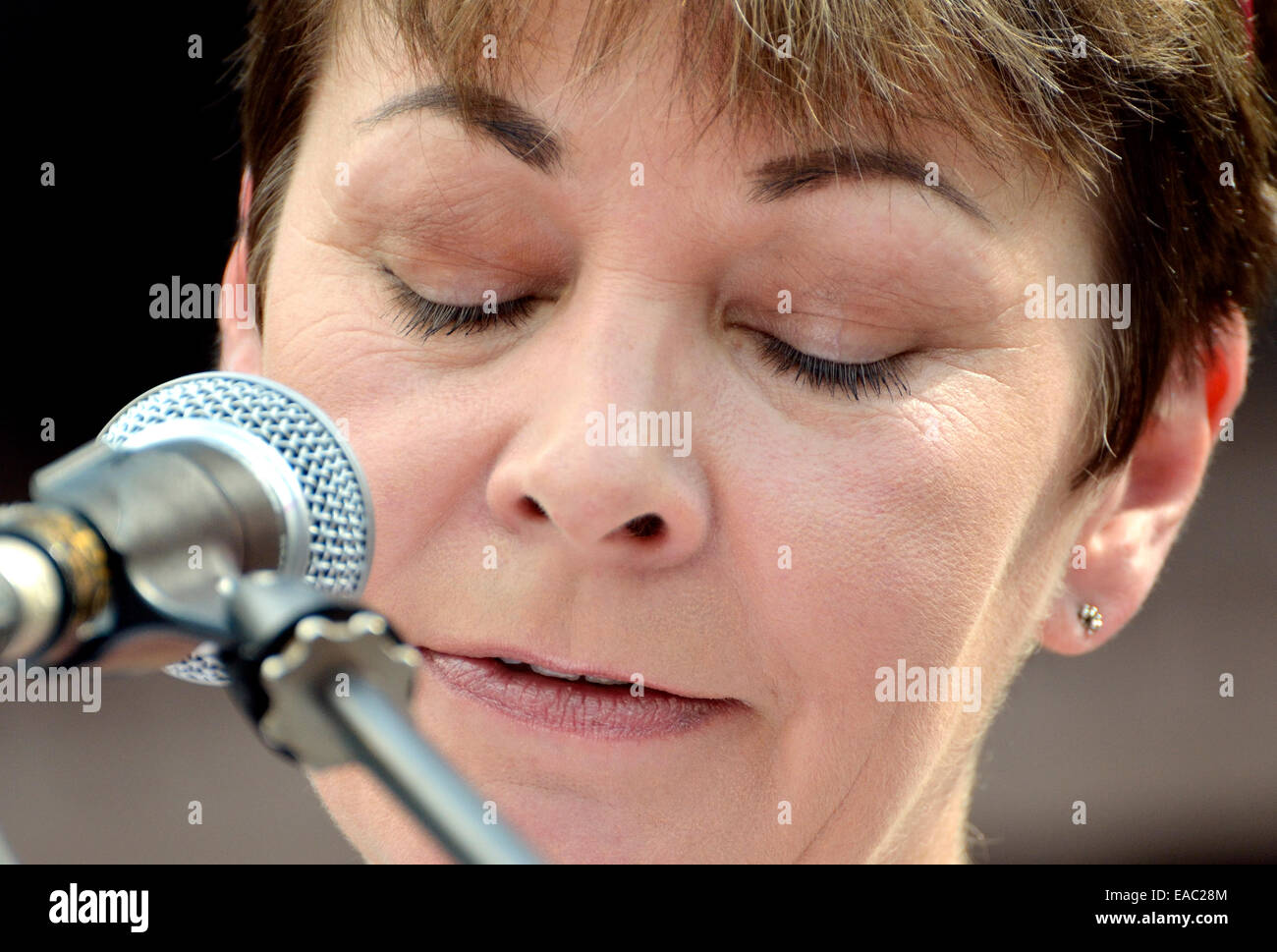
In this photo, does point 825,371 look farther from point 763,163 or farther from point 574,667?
point 574,667

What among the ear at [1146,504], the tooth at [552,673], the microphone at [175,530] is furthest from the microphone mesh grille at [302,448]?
the ear at [1146,504]

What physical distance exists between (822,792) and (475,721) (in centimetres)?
34

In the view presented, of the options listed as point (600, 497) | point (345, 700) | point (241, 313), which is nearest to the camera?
point (345, 700)

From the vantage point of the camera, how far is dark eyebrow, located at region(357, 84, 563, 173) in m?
1.17

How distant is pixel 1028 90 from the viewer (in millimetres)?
1222

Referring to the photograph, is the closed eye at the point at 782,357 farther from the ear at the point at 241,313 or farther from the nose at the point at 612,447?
the ear at the point at 241,313

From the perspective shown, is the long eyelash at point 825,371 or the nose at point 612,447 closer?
the nose at point 612,447

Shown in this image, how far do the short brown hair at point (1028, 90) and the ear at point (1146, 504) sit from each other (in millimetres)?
41

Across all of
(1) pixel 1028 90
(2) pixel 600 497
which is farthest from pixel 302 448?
(1) pixel 1028 90

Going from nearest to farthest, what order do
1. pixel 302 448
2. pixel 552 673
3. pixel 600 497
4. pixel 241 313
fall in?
pixel 302 448 < pixel 600 497 < pixel 552 673 < pixel 241 313

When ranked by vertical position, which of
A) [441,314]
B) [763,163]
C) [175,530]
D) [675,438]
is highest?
[763,163]

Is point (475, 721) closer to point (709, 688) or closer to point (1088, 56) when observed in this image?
point (709, 688)

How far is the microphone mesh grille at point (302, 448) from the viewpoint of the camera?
716 millimetres

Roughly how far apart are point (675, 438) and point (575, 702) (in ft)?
0.80
